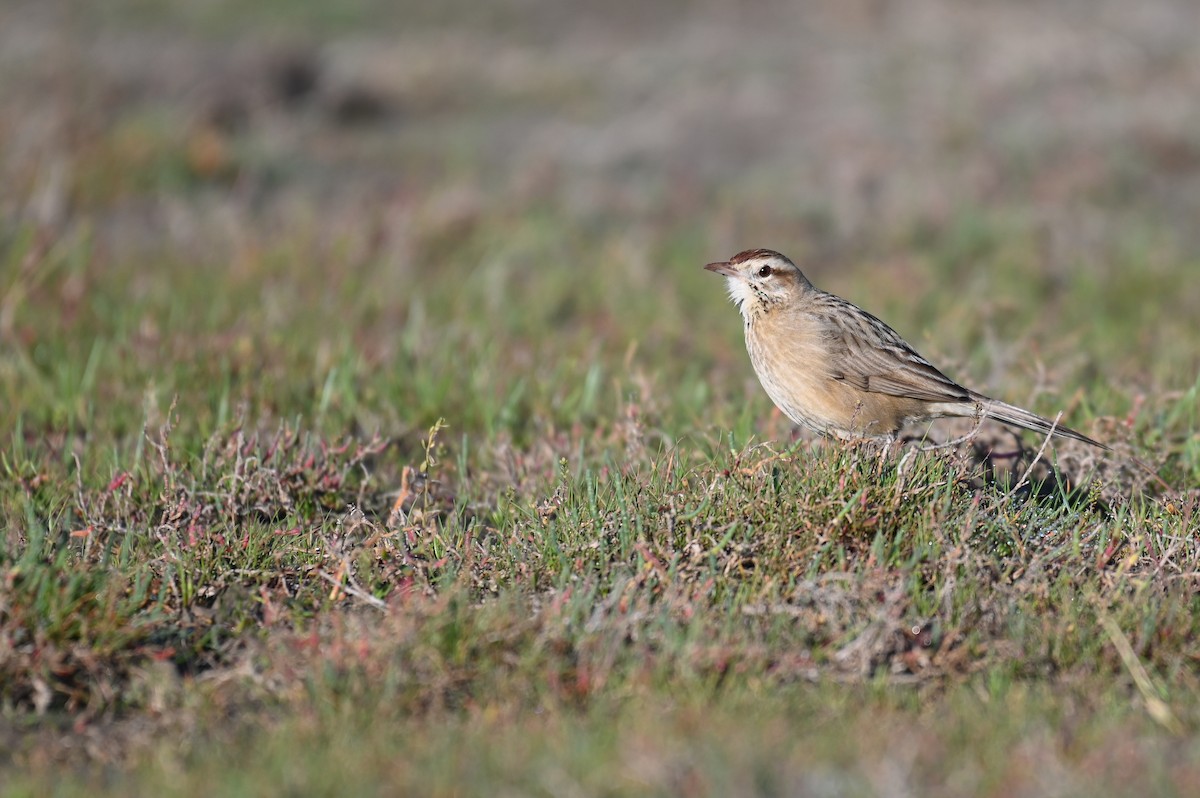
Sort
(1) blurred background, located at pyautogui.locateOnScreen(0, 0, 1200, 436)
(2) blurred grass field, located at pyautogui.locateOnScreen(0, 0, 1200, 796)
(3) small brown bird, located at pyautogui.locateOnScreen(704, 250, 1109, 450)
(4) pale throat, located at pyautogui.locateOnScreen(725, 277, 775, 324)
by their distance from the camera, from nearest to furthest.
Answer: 1. (2) blurred grass field, located at pyautogui.locateOnScreen(0, 0, 1200, 796)
2. (3) small brown bird, located at pyautogui.locateOnScreen(704, 250, 1109, 450)
3. (4) pale throat, located at pyautogui.locateOnScreen(725, 277, 775, 324)
4. (1) blurred background, located at pyautogui.locateOnScreen(0, 0, 1200, 436)

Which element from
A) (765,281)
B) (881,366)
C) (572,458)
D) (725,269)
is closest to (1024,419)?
(881,366)

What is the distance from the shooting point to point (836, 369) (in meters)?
5.93

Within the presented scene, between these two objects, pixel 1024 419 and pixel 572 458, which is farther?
pixel 572 458

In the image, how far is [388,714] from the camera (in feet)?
13.3

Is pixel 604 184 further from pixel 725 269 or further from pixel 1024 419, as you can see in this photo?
pixel 1024 419

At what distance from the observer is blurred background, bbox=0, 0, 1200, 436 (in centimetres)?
849

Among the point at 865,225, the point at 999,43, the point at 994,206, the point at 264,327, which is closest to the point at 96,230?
the point at 264,327

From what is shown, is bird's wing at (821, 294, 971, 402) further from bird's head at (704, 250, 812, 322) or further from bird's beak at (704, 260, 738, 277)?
bird's beak at (704, 260, 738, 277)

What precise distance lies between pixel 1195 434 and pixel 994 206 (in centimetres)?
559

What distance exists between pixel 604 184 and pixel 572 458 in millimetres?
6500

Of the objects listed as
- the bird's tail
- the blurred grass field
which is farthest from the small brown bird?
the blurred grass field

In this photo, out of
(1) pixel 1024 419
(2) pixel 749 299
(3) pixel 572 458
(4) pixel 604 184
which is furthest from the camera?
(4) pixel 604 184

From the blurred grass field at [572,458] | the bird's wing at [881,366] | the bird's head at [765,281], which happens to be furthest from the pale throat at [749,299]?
the blurred grass field at [572,458]

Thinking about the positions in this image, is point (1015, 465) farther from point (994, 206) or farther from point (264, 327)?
point (994, 206)
